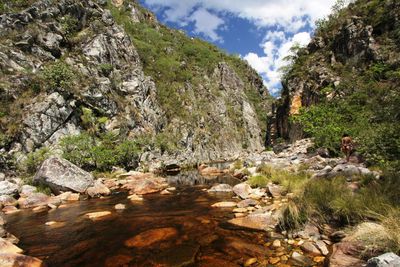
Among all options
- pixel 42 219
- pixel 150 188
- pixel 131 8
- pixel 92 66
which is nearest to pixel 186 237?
pixel 42 219

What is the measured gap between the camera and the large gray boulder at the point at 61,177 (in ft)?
58.2

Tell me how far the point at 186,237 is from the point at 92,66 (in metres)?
38.6

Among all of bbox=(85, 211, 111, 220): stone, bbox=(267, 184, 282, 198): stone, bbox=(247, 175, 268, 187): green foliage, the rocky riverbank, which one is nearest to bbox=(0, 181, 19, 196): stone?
the rocky riverbank

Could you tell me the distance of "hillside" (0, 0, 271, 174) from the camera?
96.9 feet

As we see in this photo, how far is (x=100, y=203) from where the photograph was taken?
14648mm

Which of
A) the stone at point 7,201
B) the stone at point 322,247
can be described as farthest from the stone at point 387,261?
the stone at point 7,201

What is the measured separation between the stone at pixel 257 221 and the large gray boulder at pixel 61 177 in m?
12.5

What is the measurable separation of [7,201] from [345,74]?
3104 centimetres

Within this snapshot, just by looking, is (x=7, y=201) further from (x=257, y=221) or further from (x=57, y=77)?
(x=57, y=77)

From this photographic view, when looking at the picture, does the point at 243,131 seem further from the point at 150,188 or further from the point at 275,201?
the point at 275,201

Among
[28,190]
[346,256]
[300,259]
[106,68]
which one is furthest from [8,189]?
[106,68]

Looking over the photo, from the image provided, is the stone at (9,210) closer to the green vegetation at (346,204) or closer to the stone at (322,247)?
the green vegetation at (346,204)

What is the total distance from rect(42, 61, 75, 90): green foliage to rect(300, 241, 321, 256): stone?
3286 cm

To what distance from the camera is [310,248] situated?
20.9 ft
